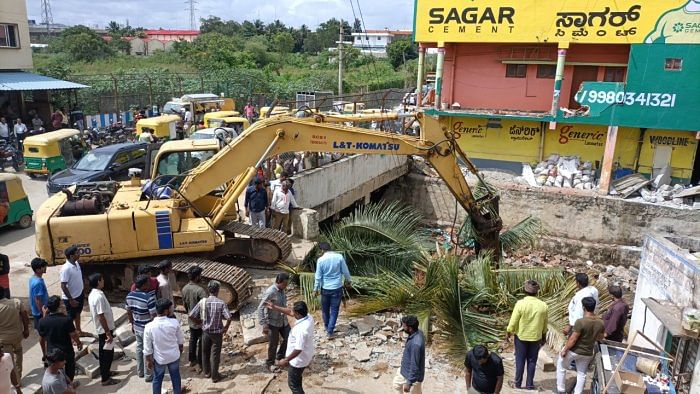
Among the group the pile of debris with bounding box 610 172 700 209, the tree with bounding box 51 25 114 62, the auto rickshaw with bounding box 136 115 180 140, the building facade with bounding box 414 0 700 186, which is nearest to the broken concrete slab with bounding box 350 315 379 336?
the pile of debris with bounding box 610 172 700 209

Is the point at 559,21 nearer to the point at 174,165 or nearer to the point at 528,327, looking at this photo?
the point at 174,165

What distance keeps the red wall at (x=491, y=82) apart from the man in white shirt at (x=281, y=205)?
14410 millimetres

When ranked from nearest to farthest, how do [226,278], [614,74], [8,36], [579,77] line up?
[226,278] → [614,74] → [579,77] → [8,36]

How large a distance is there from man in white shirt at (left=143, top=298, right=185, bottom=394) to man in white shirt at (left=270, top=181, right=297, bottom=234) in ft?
18.7

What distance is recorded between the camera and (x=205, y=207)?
1031 cm

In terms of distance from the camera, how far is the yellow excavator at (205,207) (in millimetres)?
8648

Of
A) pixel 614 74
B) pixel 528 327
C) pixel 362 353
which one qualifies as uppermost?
pixel 614 74

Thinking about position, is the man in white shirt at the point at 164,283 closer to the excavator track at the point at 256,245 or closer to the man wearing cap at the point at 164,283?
the man wearing cap at the point at 164,283

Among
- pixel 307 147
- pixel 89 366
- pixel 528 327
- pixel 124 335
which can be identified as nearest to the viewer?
pixel 528 327

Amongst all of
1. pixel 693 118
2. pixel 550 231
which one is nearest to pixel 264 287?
pixel 550 231

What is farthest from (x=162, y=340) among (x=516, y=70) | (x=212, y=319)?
(x=516, y=70)

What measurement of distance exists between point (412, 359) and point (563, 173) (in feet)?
55.3

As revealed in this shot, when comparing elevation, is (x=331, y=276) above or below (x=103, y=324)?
above

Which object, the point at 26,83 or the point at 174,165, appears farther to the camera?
the point at 26,83
